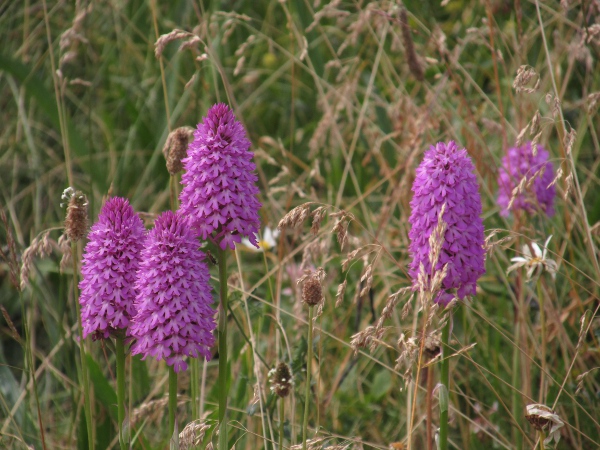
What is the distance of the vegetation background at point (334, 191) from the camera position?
2.16 m

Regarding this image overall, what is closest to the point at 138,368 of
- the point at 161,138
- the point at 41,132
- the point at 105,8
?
the point at 161,138

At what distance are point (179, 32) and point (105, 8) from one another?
76.7 inches

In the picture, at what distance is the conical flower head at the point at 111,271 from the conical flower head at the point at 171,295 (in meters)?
0.06

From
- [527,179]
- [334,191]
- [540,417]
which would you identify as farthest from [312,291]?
[334,191]

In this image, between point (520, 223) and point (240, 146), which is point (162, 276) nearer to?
point (240, 146)

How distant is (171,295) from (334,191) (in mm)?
1935

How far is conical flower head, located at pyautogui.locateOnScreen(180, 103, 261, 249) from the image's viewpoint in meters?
1.50

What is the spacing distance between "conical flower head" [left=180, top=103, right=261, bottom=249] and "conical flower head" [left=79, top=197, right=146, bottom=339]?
133mm

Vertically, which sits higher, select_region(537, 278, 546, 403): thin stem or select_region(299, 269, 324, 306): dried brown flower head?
select_region(299, 269, 324, 306): dried brown flower head

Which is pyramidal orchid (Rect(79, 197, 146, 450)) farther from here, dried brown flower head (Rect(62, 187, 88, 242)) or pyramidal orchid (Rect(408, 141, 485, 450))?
pyramidal orchid (Rect(408, 141, 485, 450))

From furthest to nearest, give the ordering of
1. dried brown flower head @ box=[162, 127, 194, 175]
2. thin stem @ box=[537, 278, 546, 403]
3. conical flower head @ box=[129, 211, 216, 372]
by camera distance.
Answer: thin stem @ box=[537, 278, 546, 403] → dried brown flower head @ box=[162, 127, 194, 175] → conical flower head @ box=[129, 211, 216, 372]

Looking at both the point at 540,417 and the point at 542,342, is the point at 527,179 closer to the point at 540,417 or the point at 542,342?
the point at 542,342

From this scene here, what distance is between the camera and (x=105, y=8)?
393 centimetres

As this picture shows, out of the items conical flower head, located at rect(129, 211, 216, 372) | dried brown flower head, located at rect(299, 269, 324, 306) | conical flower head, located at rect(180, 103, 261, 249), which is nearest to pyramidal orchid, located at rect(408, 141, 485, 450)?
dried brown flower head, located at rect(299, 269, 324, 306)
